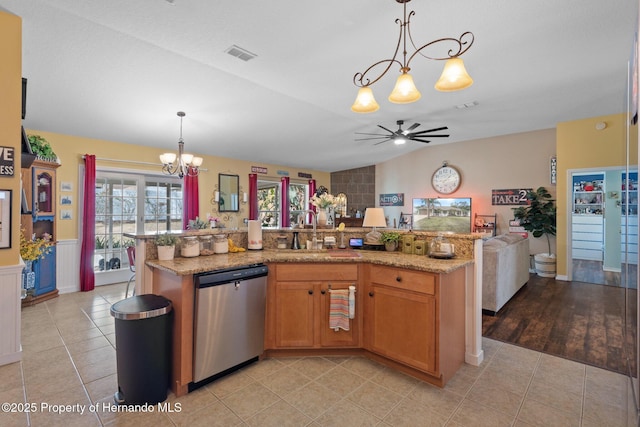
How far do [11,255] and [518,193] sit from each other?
7.94 metres

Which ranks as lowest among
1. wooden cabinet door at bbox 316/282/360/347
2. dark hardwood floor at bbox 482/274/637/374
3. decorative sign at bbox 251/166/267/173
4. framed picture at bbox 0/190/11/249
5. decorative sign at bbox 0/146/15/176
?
dark hardwood floor at bbox 482/274/637/374

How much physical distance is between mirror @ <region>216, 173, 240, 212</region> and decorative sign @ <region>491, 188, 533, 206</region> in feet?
19.1

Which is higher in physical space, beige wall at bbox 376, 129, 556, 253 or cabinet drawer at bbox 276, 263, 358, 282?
beige wall at bbox 376, 129, 556, 253

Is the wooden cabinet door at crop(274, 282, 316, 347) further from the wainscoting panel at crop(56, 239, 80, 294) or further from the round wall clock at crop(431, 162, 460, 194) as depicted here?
the round wall clock at crop(431, 162, 460, 194)

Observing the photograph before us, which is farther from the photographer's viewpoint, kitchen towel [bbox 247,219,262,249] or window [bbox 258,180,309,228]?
window [bbox 258,180,309,228]

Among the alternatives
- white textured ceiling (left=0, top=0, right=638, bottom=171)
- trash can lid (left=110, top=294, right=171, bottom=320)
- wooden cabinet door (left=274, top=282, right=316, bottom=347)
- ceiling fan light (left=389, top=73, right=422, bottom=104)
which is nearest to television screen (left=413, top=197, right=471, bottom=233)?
white textured ceiling (left=0, top=0, right=638, bottom=171)

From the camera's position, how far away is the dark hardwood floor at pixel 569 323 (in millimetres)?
2646

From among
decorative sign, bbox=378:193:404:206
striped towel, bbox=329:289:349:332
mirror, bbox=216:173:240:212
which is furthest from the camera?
decorative sign, bbox=378:193:404:206

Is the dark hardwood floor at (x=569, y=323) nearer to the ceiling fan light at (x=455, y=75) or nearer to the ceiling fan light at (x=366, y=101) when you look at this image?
the ceiling fan light at (x=455, y=75)

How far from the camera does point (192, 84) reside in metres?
3.51

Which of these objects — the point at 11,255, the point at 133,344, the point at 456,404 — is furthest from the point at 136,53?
the point at 456,404

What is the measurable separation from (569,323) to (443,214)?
4243 mm

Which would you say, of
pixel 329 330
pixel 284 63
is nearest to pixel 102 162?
pixel 284 63

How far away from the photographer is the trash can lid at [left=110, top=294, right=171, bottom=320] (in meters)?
1.89
